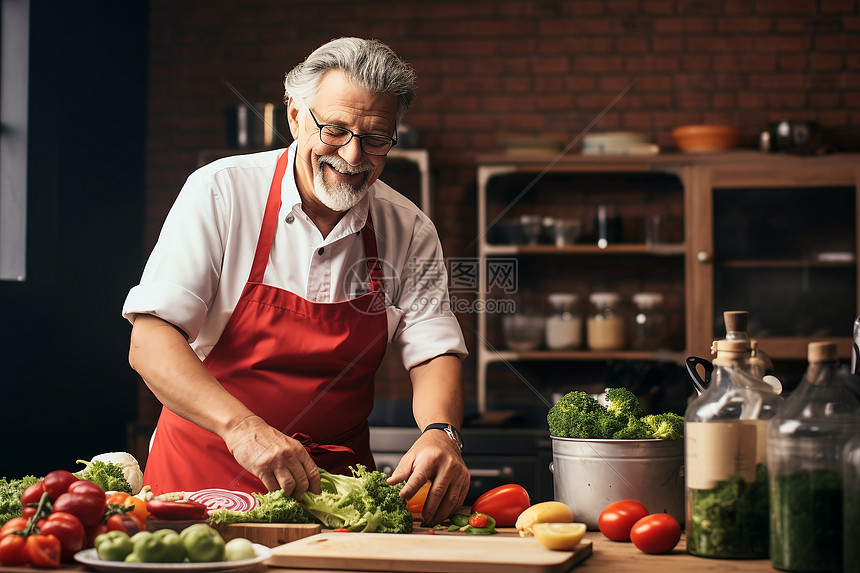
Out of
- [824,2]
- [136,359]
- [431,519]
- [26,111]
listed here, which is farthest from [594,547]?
[824,2]

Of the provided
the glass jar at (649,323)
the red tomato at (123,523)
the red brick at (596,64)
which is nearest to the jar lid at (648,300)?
the glass jar at (649,323)

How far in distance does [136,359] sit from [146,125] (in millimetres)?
2722

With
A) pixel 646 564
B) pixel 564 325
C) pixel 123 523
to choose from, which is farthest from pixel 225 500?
pixel 564 325

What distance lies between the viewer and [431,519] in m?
1.50

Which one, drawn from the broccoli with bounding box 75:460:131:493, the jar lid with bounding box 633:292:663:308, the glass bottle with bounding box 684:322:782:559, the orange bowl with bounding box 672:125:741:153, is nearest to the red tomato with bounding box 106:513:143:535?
the broccoli with bounding box 75:460:131:493

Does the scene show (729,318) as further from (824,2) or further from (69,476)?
(824,2)

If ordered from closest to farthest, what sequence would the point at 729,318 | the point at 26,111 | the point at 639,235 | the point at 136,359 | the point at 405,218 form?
the point at 729,318 < the point at 136,359 < the point at 405,218 < the point at 26,111 < the point at 639,235

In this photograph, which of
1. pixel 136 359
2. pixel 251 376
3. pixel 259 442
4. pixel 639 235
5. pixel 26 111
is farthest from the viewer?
pixel 639 235

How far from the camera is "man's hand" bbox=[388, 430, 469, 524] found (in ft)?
4.92

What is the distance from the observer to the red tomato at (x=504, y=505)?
1.48 m

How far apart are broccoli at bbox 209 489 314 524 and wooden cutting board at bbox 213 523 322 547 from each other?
0.05ft

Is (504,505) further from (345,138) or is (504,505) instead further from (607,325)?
(607,325)

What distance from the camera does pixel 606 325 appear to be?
360 centimetres

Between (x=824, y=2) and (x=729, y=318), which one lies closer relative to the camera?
(x=729, y=318)
